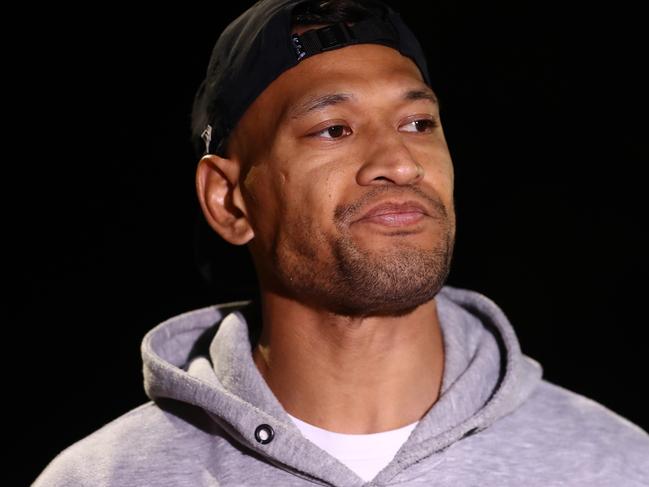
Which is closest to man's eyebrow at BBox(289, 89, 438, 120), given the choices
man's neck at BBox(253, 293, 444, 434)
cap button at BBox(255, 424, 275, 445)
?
man's neck at BBox(253, 293, 444, 434)

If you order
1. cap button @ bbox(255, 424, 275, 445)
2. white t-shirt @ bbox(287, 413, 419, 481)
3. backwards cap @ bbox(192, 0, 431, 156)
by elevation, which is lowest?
white t-shirt @ bbox(287, 413, 419, 481)

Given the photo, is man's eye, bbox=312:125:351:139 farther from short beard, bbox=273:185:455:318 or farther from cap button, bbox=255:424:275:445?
cap button, bbox=255:424:275:445

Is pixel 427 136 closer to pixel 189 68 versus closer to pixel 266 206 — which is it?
pixel 266 206

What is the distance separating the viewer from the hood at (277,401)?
228cm

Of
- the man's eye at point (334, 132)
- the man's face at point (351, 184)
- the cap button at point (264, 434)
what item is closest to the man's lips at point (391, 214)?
the man's face at point (351, 184)

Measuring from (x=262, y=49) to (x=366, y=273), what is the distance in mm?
603

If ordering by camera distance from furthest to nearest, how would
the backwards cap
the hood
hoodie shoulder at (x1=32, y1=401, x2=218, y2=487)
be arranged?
the backwards cap < hoodie shoulder at (x1=32, y1=401, x2=218, y2=487) < the hood

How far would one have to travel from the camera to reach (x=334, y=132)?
2.43m

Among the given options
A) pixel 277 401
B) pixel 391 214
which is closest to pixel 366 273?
pixel 391 214

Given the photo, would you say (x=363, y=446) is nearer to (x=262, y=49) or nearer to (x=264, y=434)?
(x=264, y=434)

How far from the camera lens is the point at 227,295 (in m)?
3.44

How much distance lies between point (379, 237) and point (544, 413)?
590 millimetres

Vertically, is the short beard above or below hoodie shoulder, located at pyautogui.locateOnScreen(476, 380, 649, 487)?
above

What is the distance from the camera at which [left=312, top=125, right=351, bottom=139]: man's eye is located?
7.96 ft
